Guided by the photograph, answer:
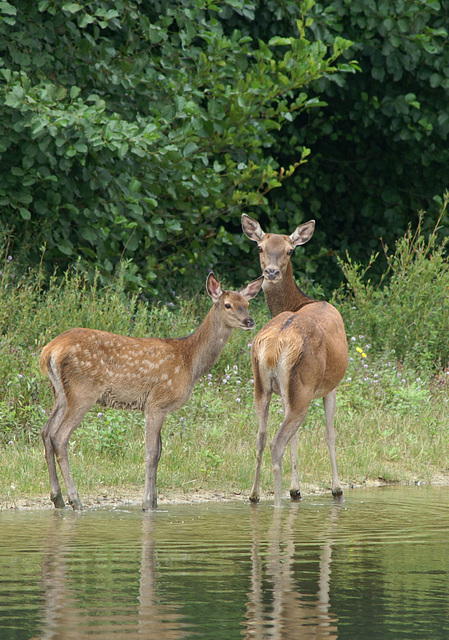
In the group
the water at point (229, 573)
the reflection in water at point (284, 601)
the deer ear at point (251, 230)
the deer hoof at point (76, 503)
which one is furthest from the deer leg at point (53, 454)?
the deer ear at point (251, 230)

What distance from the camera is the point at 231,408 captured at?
40.9 feet

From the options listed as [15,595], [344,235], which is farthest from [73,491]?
[344,235]

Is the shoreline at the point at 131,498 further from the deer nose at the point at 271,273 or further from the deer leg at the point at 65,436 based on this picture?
the deer nose at the point at 271,273

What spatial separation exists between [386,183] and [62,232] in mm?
7891

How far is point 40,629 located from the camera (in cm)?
498

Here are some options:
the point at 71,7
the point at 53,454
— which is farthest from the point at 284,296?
the point at 71,7

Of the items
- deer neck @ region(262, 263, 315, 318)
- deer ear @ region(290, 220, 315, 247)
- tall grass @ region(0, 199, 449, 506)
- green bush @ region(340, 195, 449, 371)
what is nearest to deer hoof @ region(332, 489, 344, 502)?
tall grass @ region(0, 199, 449, 506)

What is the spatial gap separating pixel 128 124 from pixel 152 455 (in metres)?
5.21

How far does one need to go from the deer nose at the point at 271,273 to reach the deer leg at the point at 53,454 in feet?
8.26

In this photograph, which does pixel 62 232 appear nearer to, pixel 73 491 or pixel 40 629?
pixel 73 491

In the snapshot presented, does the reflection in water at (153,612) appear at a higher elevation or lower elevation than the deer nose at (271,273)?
lower

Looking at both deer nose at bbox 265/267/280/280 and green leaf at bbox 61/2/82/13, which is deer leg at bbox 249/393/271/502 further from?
green leaf at bbox 61/2/82/13

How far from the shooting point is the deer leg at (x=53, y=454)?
363 inches

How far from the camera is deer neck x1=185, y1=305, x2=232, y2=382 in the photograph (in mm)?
10102
